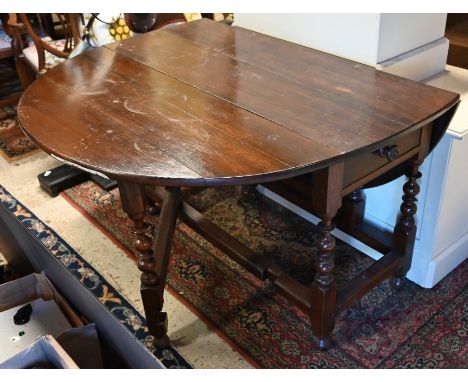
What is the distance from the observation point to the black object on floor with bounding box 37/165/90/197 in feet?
7.63

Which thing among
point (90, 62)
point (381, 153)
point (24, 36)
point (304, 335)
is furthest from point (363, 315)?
point (24, 36)

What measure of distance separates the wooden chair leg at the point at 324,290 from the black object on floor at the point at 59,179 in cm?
135

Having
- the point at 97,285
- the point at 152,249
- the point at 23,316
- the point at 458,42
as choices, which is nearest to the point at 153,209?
the point at 97,285

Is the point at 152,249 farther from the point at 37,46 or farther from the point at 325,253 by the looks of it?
the point at 37,46

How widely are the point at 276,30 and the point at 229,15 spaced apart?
4.48ft

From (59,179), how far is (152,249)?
1081 mm

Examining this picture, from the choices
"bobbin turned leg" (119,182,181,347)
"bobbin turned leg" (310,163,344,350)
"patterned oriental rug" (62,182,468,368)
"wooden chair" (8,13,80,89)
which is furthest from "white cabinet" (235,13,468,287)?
"wooden chair" (8,13,80,89)

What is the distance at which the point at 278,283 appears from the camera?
155 cm

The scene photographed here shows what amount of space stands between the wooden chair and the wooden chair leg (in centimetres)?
166

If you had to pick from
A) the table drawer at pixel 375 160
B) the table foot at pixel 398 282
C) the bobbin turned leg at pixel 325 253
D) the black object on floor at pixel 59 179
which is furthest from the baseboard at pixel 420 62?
the black object on floor at pixel 59 179

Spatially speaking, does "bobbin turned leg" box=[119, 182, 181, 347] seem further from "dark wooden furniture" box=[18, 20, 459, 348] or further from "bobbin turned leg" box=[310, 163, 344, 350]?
"bobbin turned leg" box=[310, 163, 344, 350]

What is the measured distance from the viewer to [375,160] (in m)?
1.30

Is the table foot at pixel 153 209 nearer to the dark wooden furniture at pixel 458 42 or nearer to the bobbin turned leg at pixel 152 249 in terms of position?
the bobbin turned leg at pixel 152 249

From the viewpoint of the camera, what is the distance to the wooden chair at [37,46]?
2.44m
